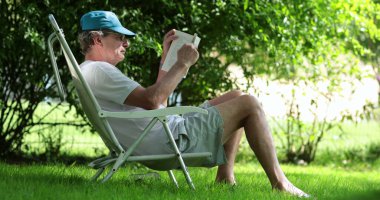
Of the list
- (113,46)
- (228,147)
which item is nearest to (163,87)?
(113,46)

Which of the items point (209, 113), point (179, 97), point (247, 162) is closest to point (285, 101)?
point (247, 162)

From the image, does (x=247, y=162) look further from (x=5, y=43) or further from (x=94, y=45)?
(x=94, y=45)

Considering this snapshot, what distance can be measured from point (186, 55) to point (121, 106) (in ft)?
1.60

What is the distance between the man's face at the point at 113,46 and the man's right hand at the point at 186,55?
0.46m

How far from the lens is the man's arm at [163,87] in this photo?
3578 millimetres

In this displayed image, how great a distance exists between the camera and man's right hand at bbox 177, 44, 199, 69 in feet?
11.9

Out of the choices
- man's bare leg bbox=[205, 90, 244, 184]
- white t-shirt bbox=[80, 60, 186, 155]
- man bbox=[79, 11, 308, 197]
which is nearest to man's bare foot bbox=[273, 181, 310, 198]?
man bbox=[79, 11, 308, 197]

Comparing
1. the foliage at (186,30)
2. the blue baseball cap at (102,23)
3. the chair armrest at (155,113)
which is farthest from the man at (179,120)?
the foliage at (186,30)

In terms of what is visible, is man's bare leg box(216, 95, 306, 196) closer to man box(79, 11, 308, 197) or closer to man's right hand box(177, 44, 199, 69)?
man box(79, 11, 308, 197)

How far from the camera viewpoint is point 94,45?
3938 mm

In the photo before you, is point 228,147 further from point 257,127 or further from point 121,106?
point 121,106

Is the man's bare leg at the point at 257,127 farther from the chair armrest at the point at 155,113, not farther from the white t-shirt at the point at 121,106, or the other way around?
the chair armrest at the point at 155,113

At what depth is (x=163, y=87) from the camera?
3.58 metres

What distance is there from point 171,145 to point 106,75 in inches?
20.0
